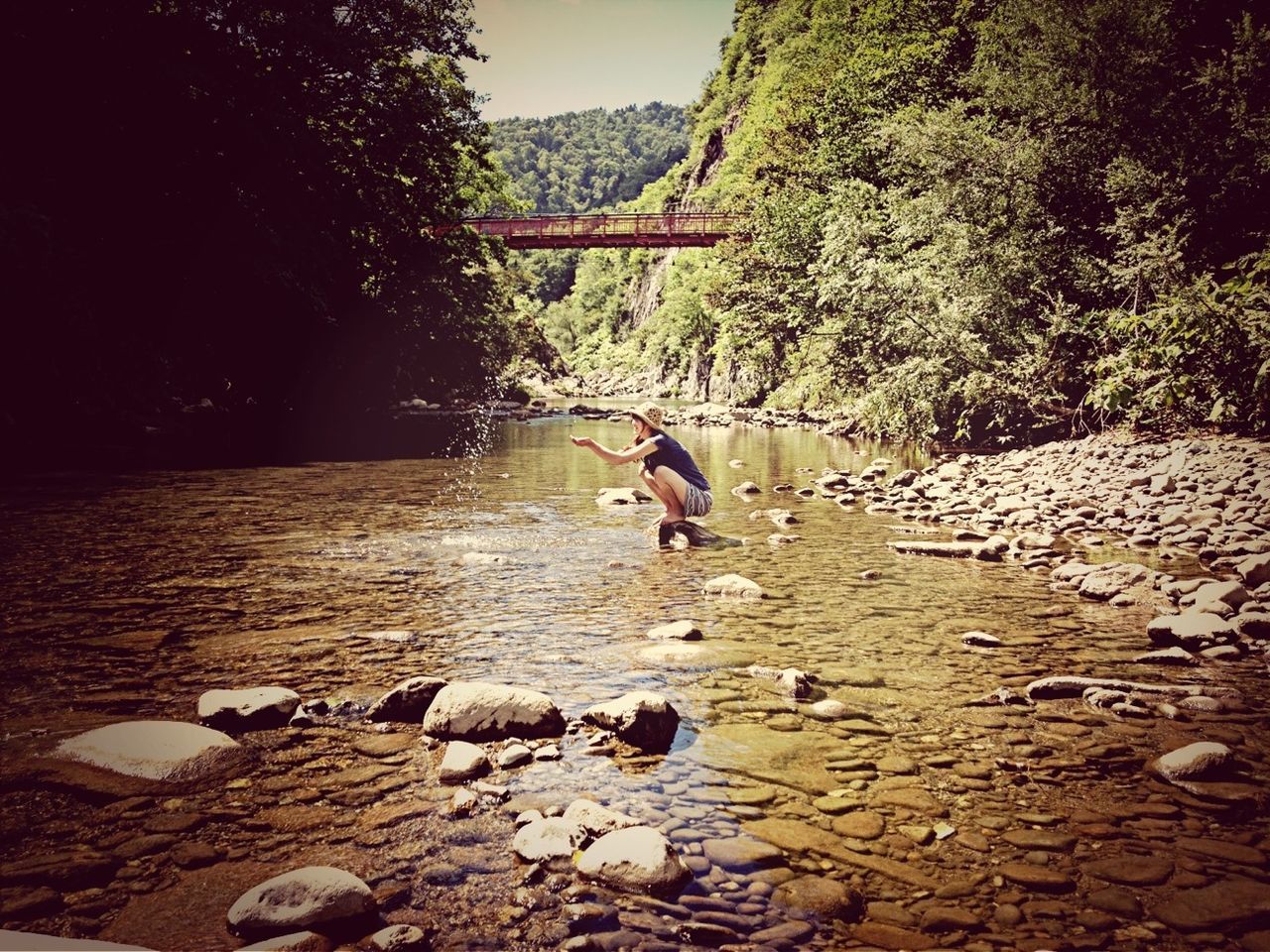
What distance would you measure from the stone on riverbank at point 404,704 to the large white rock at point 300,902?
177 cm

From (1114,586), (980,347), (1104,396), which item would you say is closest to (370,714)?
(1114,586)

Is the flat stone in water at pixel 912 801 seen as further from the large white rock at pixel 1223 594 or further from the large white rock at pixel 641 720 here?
the large white rock at pixel 1223 594

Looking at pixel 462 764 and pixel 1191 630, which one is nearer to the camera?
pixel 462 764

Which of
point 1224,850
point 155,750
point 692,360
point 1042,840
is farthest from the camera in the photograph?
point 692,360

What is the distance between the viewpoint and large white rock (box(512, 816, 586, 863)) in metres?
3.32

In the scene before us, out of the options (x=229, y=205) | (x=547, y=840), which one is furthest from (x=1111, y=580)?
(x=229, y=205)

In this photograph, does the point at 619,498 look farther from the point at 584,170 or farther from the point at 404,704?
the point at 584,170

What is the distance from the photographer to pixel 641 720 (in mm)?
4477

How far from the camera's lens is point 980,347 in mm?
17703

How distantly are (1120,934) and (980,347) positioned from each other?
54.9 ft

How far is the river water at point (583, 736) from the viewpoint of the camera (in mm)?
3043

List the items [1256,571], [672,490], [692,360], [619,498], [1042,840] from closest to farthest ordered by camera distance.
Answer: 1. [1042,840]
2. [1256,571]
3. [672,490]
4. [619,498]
5. [692,360]

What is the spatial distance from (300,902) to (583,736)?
1974 millimetres

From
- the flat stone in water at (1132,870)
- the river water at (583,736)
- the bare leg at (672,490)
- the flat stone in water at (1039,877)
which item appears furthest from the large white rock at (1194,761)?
the bare leg at (672,490)
